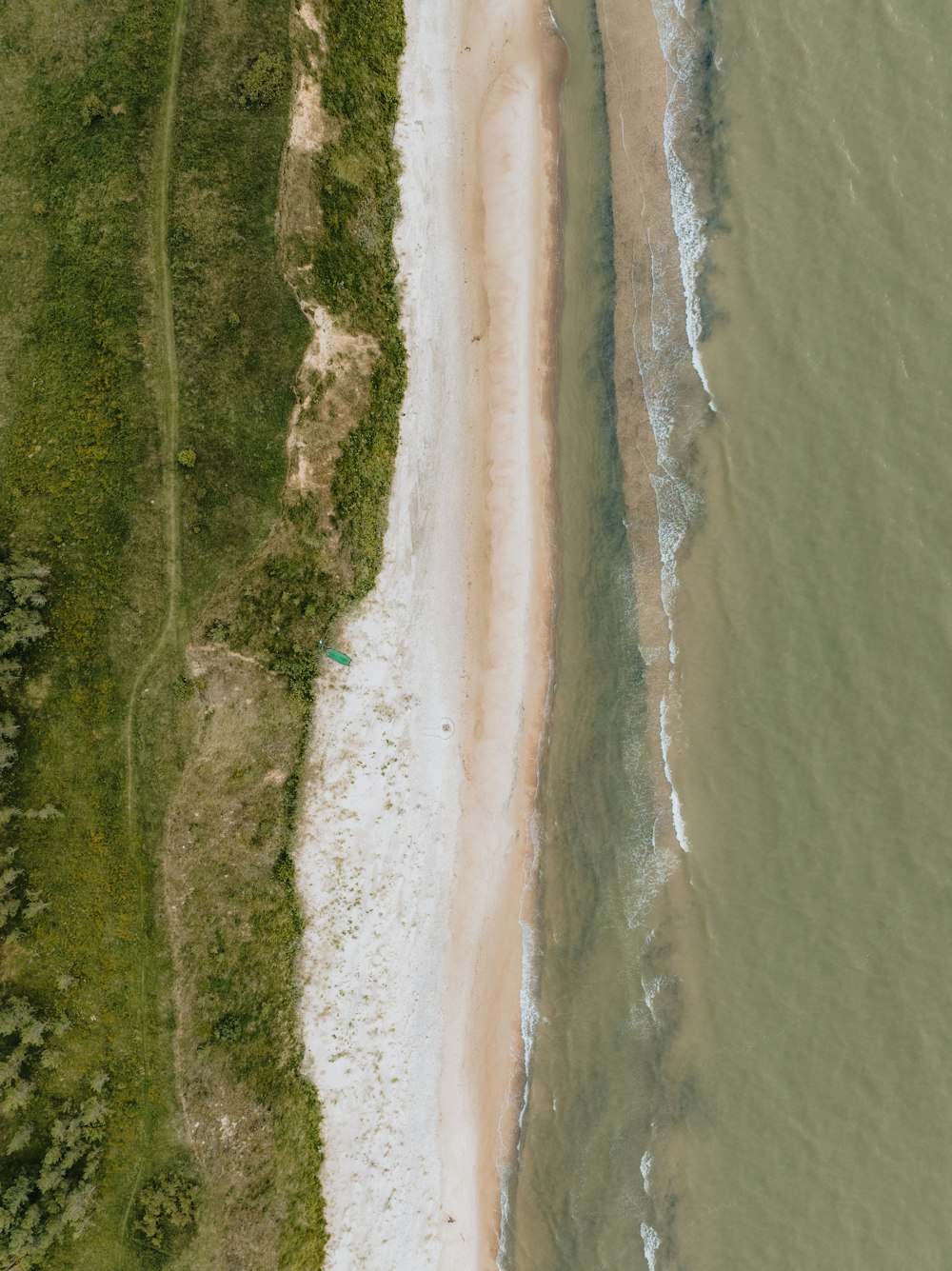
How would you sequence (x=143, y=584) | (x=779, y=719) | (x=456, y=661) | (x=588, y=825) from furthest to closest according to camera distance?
1. (x=456, y=661)
2. (x=588, y=825)
3. (x=779, y=719)
4. (x=143, y=584)

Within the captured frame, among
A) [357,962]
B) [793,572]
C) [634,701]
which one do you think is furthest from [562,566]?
[357,962]

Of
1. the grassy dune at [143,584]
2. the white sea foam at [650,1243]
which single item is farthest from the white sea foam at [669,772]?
the grassy dune at [143,584]

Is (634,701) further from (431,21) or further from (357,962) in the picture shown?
(431,21)

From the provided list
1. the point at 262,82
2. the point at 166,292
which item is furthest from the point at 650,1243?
the point at 262,82

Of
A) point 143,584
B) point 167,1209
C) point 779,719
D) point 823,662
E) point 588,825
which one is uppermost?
point 143,584

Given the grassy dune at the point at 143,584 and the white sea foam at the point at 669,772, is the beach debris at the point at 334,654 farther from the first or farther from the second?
the white sea foam at the point at 669,772

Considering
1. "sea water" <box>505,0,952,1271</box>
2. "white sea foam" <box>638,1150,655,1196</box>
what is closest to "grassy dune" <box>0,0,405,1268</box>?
"sea water" <box>505,0,952,1271</box>

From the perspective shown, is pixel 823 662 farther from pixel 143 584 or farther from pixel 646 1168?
pixel 143 584
